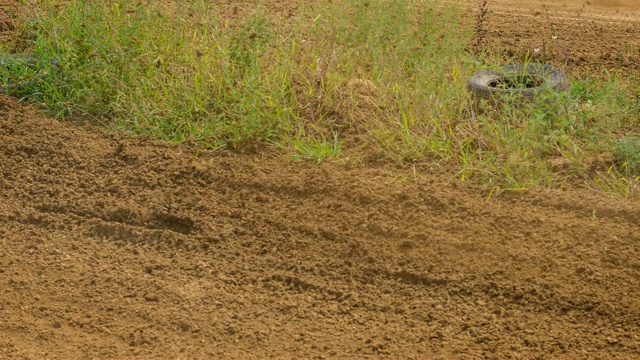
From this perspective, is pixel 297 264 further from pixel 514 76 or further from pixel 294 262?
pixel 514 76

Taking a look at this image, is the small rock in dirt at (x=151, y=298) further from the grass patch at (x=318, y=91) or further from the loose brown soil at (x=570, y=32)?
the loose brown soil at (x=570, y=32)

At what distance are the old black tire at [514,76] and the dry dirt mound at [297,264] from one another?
0.90 m

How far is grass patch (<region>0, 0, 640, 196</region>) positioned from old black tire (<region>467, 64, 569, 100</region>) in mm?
87

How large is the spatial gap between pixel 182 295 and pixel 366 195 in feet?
3.68

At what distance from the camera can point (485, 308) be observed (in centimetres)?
353

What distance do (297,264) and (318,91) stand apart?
1631 millimetres

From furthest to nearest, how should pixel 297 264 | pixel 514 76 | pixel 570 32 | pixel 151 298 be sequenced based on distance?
pixel 570 32, pixel 514 76, pixel 297 264, pixel 151 298

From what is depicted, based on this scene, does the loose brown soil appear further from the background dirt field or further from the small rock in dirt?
the small rock in dirt

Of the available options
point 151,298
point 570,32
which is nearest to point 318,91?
point 151,298

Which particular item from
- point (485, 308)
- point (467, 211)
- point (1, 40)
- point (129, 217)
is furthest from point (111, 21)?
point (485, 308)

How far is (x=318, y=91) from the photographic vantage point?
519cm

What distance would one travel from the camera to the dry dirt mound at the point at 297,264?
3.43 metres

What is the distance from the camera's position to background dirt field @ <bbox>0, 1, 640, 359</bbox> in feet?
11.2

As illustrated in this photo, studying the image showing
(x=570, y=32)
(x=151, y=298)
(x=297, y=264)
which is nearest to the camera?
(x=151, y=298)
